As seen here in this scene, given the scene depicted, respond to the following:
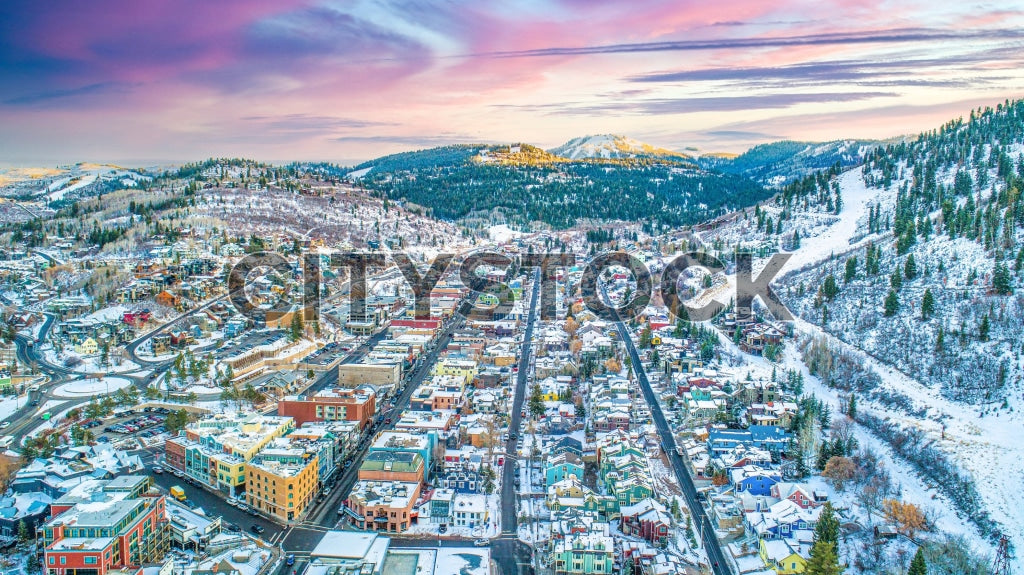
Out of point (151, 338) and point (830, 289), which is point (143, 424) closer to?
point (151, 338)

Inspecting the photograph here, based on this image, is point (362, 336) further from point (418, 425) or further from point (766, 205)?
point (766, 205)

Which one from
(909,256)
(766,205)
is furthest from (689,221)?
(909,256)

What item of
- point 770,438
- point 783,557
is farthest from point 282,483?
point 770,438

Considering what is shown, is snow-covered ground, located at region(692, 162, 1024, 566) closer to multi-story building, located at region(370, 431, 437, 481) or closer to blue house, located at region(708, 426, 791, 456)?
blue house, located at region(708, 426, 791, 456)

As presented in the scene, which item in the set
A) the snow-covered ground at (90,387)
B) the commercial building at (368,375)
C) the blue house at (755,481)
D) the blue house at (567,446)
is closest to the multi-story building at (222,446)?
the commercial building at (368,375)

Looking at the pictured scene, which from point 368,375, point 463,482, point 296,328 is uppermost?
point 296,328

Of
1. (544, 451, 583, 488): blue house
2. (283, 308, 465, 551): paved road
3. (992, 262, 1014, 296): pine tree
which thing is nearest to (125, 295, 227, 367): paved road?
(283, 308, 465, 551): paved road
